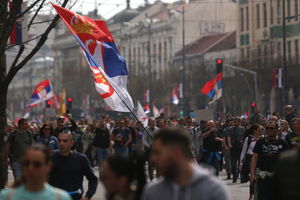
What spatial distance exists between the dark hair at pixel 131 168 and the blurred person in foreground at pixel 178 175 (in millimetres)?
167

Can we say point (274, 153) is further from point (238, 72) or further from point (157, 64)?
point (157, 64)

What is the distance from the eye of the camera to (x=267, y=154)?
12.6 metres

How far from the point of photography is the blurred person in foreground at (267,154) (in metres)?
12.5

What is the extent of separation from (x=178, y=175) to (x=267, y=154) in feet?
23.3

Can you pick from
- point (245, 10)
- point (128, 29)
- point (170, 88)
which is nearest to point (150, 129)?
point (245, 10)

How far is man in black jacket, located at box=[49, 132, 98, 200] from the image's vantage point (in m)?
9.59

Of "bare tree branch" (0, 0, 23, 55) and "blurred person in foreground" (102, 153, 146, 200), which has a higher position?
"bare tree branch" (0, 0, 23, 55)

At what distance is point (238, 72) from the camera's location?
248ft

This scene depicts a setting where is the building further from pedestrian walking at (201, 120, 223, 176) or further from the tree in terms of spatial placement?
the tree

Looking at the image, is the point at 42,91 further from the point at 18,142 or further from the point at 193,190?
the point at 193,190

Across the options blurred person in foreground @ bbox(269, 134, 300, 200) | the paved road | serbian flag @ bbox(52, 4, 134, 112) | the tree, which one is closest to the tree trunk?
the tree

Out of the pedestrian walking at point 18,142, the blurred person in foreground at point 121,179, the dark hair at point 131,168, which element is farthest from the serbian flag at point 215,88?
the blurred person in foreground at point 121,179

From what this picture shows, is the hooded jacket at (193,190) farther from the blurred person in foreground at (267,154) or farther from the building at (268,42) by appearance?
the building at (268,42)

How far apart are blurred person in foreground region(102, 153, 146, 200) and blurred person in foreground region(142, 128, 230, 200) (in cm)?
13
